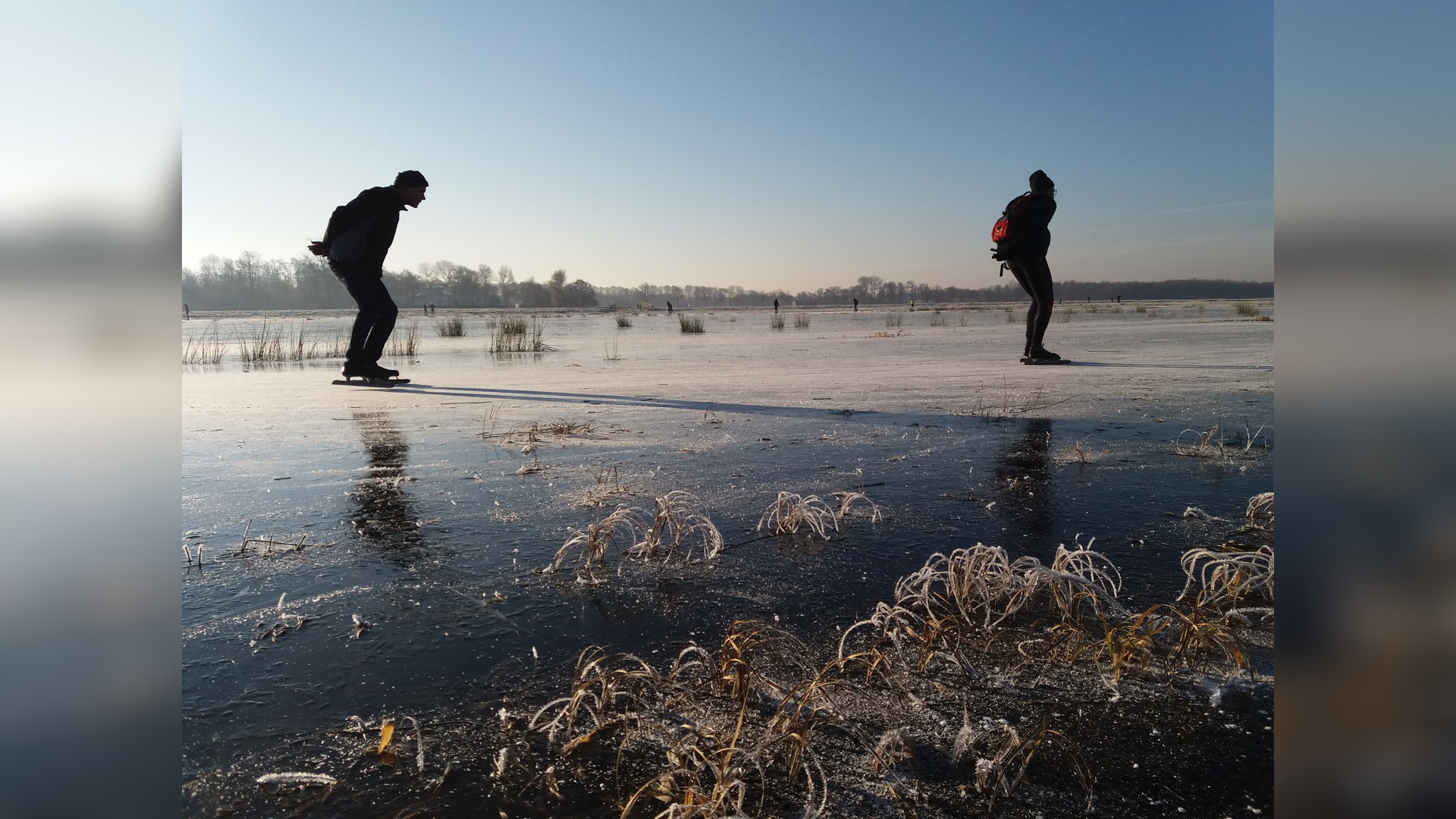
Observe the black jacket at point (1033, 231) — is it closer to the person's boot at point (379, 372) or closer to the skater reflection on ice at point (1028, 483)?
the skater reflection on ice at point (1028, 483)

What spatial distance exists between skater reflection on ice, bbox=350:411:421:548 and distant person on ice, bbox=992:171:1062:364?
7062 millimetres

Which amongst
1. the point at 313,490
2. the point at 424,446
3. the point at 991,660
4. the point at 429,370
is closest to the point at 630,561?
the point at 991,660

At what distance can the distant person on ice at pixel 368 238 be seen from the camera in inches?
285

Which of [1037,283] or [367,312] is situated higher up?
[1037,283]

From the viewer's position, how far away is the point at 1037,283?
8.41m

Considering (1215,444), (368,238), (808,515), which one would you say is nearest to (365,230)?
(368,238)

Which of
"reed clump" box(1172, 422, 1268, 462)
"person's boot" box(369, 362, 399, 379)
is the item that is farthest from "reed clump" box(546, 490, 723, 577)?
"person's boot" box(369, 362, 399, 379)

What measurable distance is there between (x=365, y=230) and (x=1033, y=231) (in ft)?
24.6

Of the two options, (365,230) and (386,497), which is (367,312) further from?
(386,497)

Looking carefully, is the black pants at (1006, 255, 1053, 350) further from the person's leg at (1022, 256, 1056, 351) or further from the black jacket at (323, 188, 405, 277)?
the black jacket at (323, 188, 405, 277)

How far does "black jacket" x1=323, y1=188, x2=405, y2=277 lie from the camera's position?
7.21m
